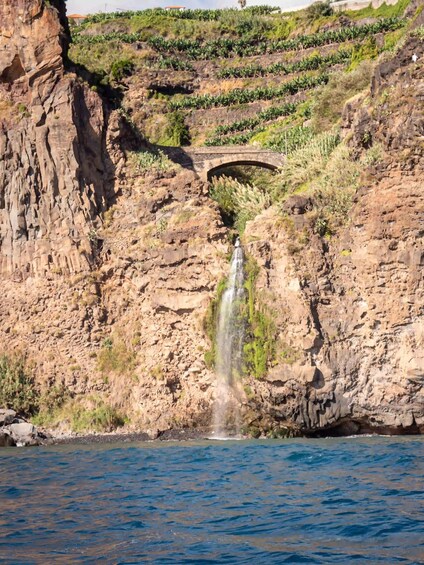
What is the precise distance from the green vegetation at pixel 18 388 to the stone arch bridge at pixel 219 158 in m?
13.7

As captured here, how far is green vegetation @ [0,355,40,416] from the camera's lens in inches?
1394

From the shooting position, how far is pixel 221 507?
1609cm

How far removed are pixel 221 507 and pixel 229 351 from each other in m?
16.3

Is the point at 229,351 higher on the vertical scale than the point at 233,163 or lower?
lower

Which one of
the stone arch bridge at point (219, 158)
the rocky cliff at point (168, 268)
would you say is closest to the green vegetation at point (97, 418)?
the rocky cliff at point (168, 268)

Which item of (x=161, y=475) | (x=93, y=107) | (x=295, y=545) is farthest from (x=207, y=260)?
(x=295, y=545)

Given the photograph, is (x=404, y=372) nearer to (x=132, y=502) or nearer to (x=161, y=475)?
(x=161, y=475)

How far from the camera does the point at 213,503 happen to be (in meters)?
16.6

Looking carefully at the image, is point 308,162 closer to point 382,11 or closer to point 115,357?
point 115,357

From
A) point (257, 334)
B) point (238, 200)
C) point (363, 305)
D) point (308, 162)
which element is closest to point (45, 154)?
point (238, 200)

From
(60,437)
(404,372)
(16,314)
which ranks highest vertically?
(16,314)

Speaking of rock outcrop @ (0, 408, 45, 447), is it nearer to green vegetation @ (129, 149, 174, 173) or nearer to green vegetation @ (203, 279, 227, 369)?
green vegetation @ (203, 279, 227, 369)

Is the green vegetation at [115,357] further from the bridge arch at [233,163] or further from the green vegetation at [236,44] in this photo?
the green vegetation at [236,44]

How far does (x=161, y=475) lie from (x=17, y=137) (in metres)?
21.5
